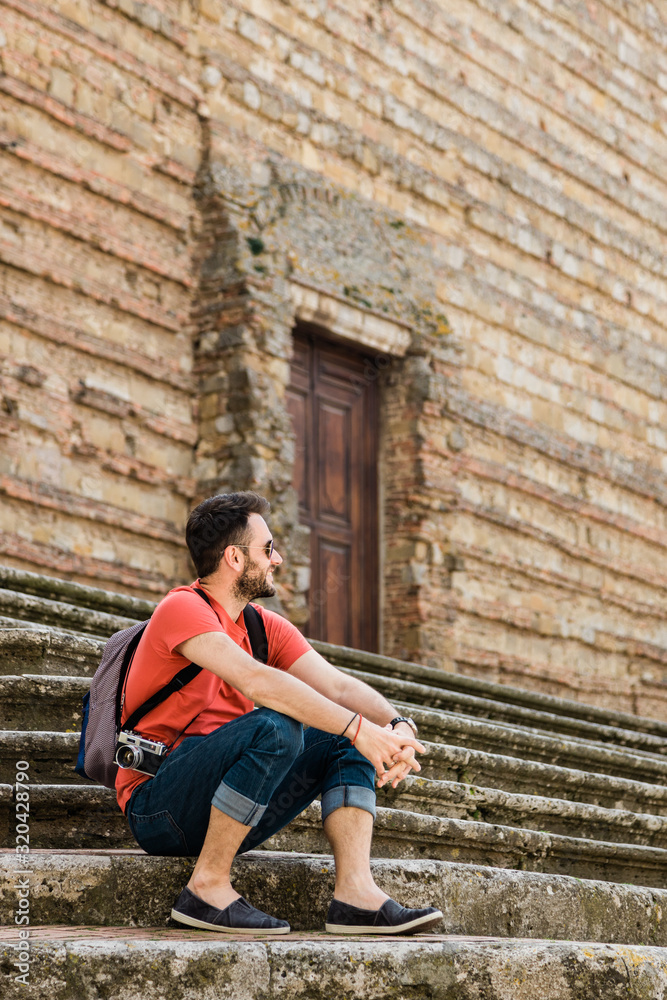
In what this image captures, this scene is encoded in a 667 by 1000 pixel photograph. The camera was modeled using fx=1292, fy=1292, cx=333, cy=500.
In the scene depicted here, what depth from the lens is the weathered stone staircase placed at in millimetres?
2660

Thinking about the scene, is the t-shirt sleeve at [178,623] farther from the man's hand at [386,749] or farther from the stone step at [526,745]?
the stone step at [526,745]

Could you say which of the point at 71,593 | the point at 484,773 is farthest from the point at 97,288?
the point at 484,773

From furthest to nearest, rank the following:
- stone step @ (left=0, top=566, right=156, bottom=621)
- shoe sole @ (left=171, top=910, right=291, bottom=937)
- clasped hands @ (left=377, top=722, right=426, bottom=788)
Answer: stone step @ (left=0, top=566, right=156, bottom=621)
clasped hands @ (left=377, top=722, right=426, bottom=788)
shoe sole @ (left=171, top=910, right=291, bottom=937)

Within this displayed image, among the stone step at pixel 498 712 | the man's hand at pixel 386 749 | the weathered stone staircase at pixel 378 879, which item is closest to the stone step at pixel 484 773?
the weathered stone staircase at pixel 378 879

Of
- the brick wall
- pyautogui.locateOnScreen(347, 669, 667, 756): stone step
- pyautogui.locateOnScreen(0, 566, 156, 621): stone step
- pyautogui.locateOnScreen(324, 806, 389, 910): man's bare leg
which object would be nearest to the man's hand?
pyautogui.locateOnScreen(324, 806, 389, 910): man's bare leg

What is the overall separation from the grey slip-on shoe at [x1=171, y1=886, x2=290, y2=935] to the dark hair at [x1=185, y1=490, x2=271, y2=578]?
0.87 m

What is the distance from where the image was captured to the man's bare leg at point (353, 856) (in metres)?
3.10

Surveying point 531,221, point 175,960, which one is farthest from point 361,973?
point 531,221

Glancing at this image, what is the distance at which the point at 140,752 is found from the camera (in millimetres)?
3195

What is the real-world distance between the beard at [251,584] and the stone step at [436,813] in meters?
0.65

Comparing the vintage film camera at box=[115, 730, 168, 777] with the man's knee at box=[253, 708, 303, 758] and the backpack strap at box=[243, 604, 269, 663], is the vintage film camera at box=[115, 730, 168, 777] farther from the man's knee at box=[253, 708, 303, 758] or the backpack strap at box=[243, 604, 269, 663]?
the backpack strap at box=[243, 604, 269, 663]

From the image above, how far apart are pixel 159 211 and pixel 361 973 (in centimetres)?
696

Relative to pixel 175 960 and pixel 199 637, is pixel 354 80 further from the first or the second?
pixel 175 960

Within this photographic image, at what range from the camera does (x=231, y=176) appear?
30.8 ft
